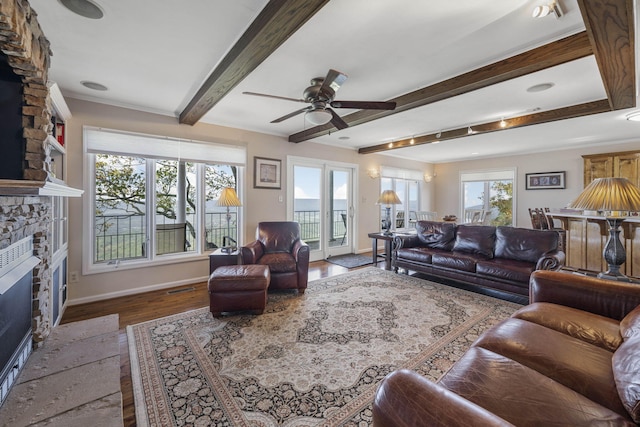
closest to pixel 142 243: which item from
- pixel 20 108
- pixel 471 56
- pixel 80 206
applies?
pixel 80 206

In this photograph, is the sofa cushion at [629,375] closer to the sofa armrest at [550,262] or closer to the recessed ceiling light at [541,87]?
the sofa armrest at [550,262]

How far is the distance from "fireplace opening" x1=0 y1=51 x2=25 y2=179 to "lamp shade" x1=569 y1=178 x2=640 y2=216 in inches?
148

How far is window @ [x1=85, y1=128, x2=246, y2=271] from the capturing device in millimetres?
3385

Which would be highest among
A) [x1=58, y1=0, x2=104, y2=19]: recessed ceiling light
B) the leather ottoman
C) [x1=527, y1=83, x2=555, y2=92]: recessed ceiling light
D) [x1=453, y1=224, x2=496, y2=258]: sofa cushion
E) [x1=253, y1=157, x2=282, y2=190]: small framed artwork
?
[x1=527, y1=83, x2=555, y2=92]: recessed ceiling light

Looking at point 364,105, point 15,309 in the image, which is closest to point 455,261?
point 364,105

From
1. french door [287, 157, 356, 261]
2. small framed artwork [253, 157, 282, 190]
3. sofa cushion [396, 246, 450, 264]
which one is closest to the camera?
sofa cushion [396, 246, 450, 264]

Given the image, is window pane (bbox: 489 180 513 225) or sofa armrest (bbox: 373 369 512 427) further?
window pane (bbox: 489 180 513 225)

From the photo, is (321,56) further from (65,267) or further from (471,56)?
(65,267)

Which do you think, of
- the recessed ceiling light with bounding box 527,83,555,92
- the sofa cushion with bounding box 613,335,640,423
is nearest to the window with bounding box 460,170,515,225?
the recessed ceiling light with bounding box 527,83,555,92

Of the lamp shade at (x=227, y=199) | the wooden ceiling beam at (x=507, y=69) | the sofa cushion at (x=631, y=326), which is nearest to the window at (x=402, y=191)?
the wooden ceiling beam at (x=507, y=69)

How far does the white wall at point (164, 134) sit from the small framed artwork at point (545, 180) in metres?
4.26

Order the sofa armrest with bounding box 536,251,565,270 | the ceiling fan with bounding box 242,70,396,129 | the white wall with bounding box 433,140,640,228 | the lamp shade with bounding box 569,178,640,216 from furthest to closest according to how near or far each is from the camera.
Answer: the white wall with bounding box 433,140,640,228 → the sofa armrest with bounding box 536,251,565,270 → the ceiling fan with bounding box 242,70,396,129 → the lamp shade with bounding box 569,178,640,216

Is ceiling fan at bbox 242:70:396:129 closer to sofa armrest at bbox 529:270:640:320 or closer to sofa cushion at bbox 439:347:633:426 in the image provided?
sofa armrest at bbox 529:270:640:320

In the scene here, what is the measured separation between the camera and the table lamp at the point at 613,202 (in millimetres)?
1889
